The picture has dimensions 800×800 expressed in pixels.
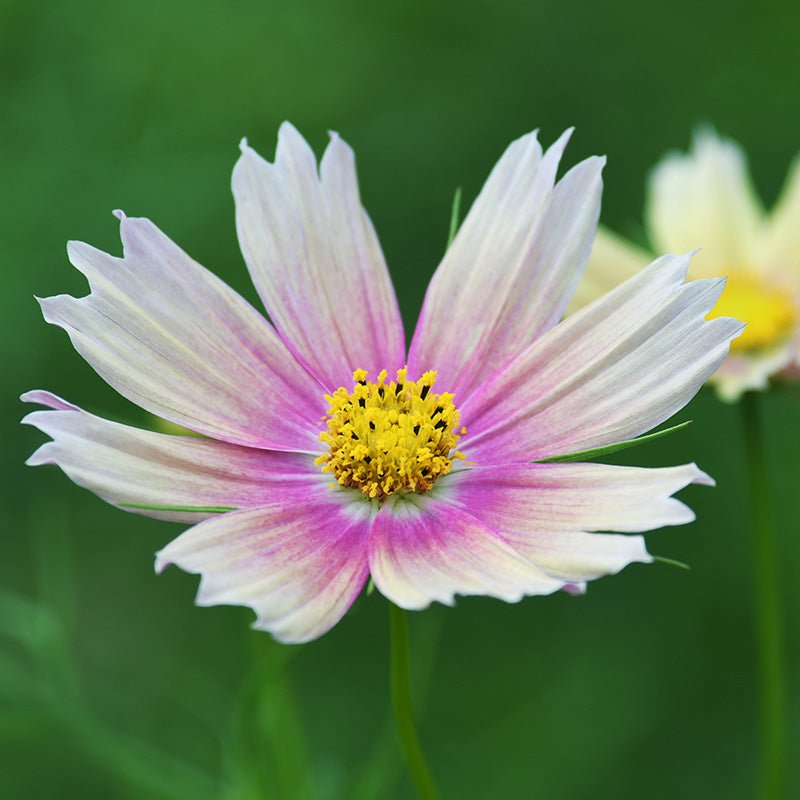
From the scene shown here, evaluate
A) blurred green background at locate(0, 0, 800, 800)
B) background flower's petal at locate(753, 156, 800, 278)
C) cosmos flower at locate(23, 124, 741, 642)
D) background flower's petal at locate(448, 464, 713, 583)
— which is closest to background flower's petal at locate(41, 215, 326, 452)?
cosmos flower at locate(23, 124, 741, 642)

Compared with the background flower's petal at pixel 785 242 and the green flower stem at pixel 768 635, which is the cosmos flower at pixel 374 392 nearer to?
the green flower stem at pixel 768 635

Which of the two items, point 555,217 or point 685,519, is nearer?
point 685,519

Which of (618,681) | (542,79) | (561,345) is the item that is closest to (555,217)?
(561,345)

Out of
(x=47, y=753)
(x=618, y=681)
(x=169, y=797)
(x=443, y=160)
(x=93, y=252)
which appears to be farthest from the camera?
(x=443, y=160)

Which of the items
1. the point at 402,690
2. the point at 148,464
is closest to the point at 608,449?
the point at 402,690

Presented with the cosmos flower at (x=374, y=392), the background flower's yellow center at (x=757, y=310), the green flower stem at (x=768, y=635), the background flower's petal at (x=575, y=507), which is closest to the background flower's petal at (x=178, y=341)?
the cosmos flower at (x=374, y=392)

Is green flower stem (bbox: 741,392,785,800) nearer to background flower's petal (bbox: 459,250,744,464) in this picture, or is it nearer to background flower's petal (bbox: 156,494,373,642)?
background flower's petal (bbox: 459,250,744,464)

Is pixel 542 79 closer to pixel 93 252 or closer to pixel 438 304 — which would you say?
pixel 438 304
